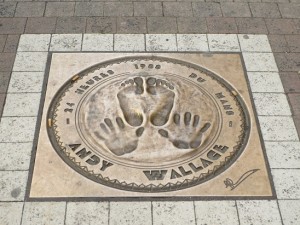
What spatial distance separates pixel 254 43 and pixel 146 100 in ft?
5.21

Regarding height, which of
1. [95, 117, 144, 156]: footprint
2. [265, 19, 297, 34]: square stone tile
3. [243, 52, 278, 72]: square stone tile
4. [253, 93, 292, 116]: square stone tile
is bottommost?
[95, 117, 144, 156]: footprint

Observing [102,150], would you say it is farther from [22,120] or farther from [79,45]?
[79,45]

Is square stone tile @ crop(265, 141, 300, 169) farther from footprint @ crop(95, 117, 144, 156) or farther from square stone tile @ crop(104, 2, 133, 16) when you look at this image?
square stone tile @ crop(104, 2, 133, 16)

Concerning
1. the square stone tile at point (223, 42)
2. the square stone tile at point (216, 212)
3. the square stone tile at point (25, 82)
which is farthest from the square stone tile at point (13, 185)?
the square stone tile at point (223, 42)

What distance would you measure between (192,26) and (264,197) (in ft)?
7.82

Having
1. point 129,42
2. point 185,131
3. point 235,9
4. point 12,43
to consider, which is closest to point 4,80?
point 12,43

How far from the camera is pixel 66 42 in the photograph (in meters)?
5.15

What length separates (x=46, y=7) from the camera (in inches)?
221

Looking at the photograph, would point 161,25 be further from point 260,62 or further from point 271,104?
point 271,104

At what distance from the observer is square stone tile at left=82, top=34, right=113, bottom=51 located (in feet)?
16.7

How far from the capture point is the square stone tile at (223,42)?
16.9ft

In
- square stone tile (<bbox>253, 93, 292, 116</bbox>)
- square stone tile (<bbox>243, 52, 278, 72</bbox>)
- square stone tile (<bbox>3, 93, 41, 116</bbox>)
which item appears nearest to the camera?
square stone tile (<bbox>3, 93, 41, 116</bbox>)

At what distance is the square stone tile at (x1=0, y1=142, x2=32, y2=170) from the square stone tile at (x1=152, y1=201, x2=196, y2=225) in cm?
118

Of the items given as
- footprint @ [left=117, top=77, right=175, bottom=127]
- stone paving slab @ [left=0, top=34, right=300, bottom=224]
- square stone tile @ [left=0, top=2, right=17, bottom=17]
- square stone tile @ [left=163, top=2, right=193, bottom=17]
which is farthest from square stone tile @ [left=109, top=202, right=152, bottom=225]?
square stone tile @ [left=0, top=2, right=17, bottom=17]
